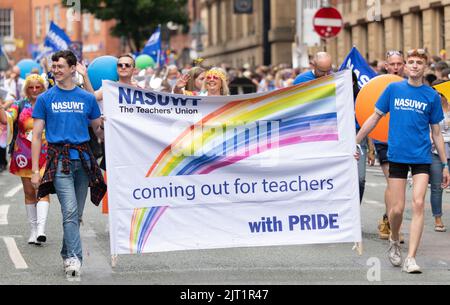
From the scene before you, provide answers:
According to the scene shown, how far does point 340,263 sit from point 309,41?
17960 mm

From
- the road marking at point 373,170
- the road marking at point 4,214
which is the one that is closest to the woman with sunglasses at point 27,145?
the road marking at point 4,214

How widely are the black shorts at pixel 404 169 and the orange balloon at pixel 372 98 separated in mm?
1647

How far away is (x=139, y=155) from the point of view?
10.8 metres

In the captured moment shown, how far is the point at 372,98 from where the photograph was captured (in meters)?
12.7

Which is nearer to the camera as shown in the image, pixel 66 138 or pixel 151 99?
pixel 66 138

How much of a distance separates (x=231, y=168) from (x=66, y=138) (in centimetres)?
131

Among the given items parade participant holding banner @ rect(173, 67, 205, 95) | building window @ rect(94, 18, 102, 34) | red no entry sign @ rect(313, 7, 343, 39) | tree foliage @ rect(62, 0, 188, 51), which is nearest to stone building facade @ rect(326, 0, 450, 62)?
red no entry sign @ rect(313, 7, 343, 39)

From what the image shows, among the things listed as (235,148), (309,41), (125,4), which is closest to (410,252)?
(235,148)

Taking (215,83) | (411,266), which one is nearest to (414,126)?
(411,266)

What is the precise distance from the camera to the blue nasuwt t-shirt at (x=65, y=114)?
10.7m

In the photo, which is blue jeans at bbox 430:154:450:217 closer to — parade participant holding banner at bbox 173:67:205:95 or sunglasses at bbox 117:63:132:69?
parade participant holding banner at bbox 173:67:205:95

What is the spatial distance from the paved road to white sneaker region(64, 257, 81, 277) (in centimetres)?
9

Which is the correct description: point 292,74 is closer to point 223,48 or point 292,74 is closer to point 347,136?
point 347,136

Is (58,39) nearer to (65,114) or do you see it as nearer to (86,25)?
(65,114)
